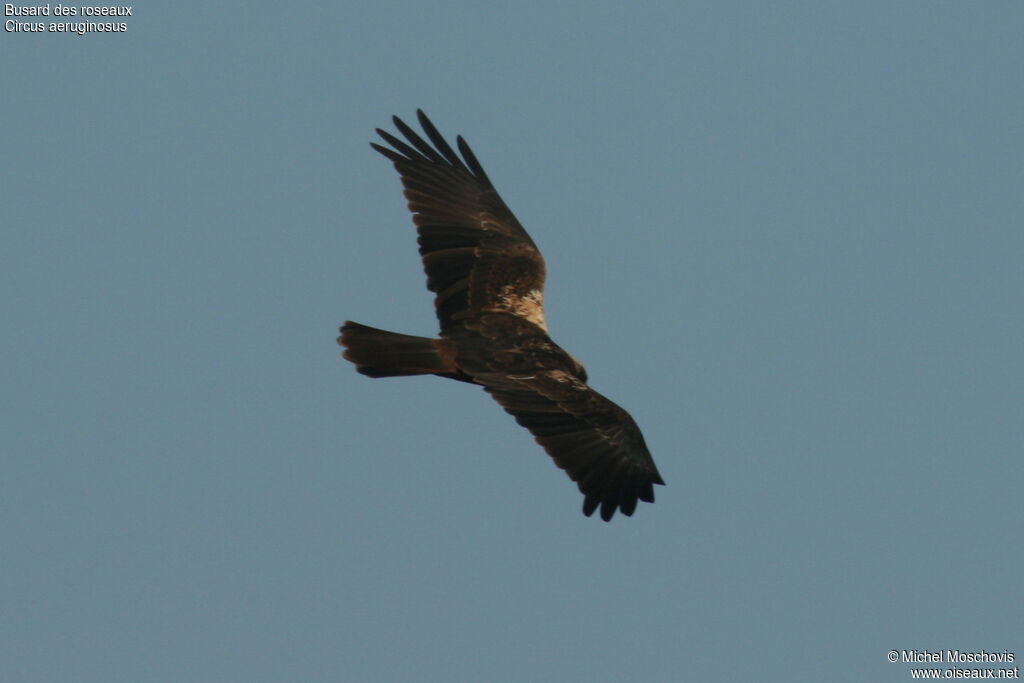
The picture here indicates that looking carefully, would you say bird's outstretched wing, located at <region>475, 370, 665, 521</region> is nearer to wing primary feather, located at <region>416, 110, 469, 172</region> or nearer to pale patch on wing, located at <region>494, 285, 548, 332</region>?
pale patch on wing, located at <region>494, 285, 548, 332</region>

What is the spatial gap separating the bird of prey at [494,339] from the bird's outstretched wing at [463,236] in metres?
0.01

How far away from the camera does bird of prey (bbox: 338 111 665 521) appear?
1234 cm

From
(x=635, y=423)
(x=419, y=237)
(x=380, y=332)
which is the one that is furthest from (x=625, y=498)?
(x=419, y=237)

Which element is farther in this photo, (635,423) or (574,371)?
(574,371)

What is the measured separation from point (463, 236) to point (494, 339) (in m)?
1.63

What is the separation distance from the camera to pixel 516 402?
41.2 ft

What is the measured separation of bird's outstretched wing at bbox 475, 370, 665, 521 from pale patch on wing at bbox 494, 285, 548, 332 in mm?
1479

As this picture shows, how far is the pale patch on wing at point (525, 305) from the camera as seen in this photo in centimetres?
1421

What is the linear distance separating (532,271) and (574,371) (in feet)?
5.45

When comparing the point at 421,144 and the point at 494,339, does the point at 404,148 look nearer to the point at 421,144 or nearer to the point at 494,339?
the point at 421,144

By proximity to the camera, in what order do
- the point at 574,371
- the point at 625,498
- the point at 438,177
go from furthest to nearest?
1. the point at 438,177
2. the point at 574,371
3. the point at 625,498

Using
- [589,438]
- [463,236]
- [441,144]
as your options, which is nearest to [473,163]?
[441,144]

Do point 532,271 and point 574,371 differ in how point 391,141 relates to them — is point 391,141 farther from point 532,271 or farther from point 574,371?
point 574,371

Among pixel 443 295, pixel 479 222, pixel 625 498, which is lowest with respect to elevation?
pixel 625 498
